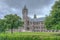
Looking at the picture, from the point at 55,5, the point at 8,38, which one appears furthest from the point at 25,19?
the point at 8,38

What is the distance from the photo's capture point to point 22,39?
30.2 metres

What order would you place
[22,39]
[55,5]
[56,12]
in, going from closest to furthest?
1. [22,39]
2. [56,12]
3. [55,5]

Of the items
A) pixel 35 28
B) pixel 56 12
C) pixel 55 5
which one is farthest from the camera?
pixel 35 28

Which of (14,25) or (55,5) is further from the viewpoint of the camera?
(14,25)

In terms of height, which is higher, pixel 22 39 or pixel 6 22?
pixel 6 22

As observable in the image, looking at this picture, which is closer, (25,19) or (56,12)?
(56,12)

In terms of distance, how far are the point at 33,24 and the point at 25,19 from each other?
7.89m

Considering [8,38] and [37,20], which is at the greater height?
[37,20]

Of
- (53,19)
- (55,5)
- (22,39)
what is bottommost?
(22,39)

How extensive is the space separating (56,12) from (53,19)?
2186 millimetres

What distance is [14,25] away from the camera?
3644 inches

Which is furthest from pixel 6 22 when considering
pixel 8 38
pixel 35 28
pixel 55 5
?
pixel 35 28

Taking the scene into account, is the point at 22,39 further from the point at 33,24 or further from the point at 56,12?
the point at 33,24

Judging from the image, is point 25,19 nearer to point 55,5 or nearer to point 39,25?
point 39,25
